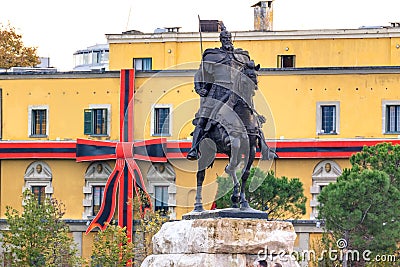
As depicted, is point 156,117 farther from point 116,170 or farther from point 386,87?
point 386,87

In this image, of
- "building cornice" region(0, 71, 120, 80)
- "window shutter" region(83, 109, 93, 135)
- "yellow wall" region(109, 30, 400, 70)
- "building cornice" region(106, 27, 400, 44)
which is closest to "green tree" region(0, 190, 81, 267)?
"window shutter" region(83, 109, 93, 135)

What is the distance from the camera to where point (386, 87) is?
8906 centimetres

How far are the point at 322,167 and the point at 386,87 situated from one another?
4940 millimetres

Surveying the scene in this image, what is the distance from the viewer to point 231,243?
4350 cm

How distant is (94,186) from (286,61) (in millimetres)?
11673

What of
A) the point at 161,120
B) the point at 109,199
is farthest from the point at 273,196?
the point at 109,199

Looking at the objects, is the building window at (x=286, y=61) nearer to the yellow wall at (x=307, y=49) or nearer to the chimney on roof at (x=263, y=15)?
the yellow wall at (x=307, y=49)

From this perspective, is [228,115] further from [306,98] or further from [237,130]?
[306,98]

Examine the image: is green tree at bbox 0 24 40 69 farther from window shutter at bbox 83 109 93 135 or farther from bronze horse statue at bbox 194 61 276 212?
bronze horse statue at bbox 194 61 276 212

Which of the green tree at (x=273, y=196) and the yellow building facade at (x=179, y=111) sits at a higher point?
the yellow building facade at (x=179, y=111)

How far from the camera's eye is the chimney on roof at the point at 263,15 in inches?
3917

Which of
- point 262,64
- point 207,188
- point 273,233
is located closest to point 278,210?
point 207,188

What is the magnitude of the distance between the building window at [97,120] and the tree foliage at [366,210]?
2221cm

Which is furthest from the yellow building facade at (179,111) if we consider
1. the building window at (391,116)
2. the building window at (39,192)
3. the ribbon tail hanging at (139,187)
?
the ribbon tail hanging at (139,187)
